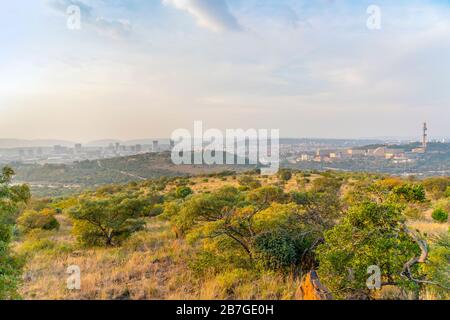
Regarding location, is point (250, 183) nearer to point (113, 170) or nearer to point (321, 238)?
point (321, 238)

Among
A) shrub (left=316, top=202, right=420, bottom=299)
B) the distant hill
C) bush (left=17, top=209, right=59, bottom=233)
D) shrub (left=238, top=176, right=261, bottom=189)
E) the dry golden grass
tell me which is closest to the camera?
shrub (left=316, top=202, right=420, bottom=299)

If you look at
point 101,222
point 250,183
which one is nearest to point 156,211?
point 101,222

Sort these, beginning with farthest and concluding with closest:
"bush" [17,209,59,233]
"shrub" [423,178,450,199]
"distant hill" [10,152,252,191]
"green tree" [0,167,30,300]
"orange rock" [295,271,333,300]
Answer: "distant hill" [10,152,252,191]
"shrub" [423,178,450,199]
"bush" [17,209,59,233]
"green tree" [0,167,30,300]
"orange rock" [295,271,333,300]

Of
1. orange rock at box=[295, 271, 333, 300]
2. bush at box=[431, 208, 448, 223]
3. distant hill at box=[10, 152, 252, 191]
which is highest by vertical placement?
orange rock at box=[295, 271, 333, 300]

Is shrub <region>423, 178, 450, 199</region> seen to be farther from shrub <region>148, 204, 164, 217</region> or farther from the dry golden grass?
the dry golden grass

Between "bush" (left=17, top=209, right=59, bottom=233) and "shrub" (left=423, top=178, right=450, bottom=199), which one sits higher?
"shrub" (left=423, top=178, right=450, bottom=199)

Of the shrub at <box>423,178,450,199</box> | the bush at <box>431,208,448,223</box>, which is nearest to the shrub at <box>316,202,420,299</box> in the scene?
the bush at <box>431,208,448,223</box>
